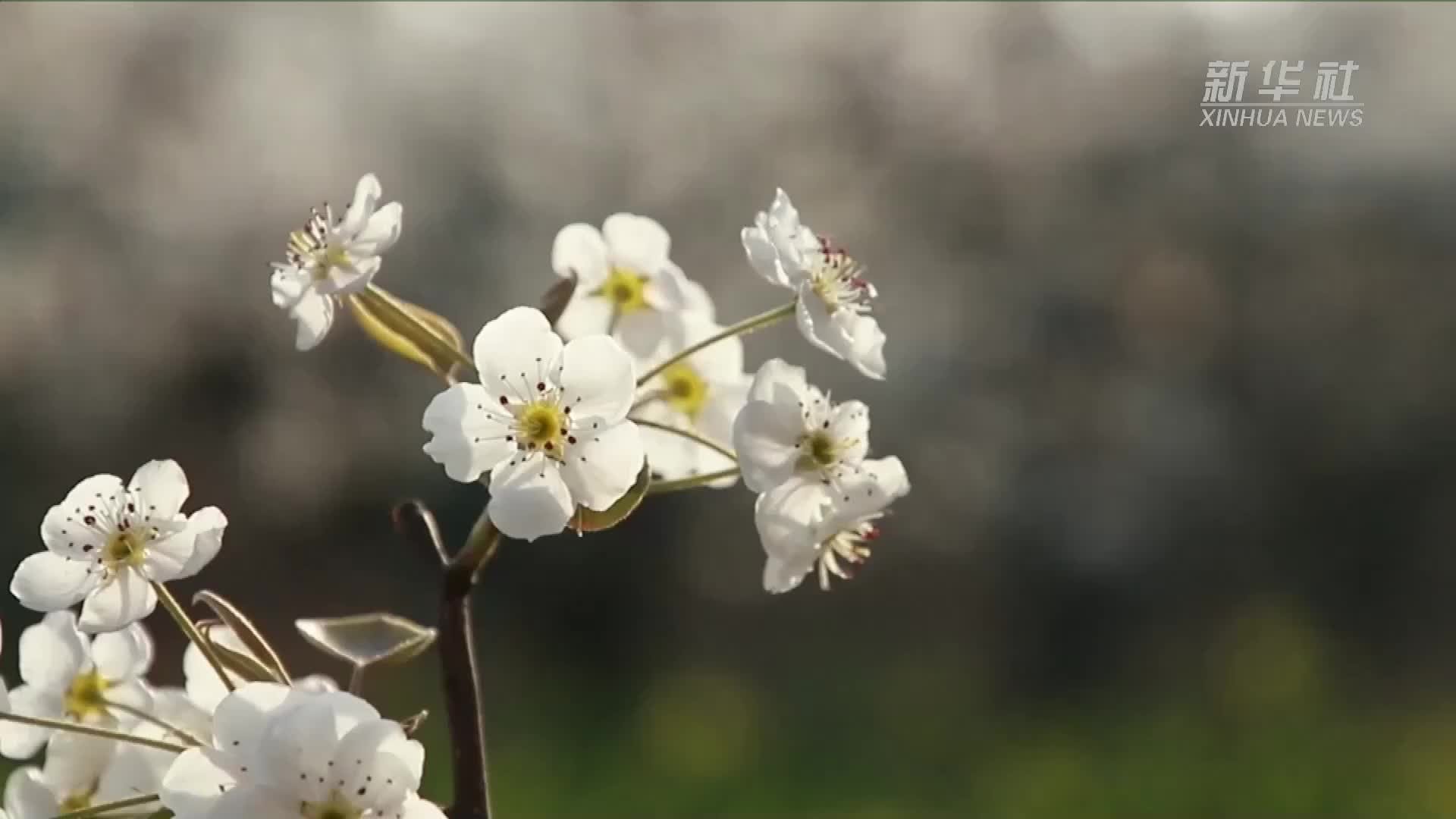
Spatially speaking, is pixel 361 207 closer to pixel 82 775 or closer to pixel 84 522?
pixel 84 522

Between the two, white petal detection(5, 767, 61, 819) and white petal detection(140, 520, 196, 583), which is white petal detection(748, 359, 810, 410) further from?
white petal detection(5, 767, 61, 819)

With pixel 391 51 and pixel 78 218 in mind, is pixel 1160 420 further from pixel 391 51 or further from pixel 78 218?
pixel 78 218

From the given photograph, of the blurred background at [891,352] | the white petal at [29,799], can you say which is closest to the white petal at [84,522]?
the white petal at [29,799]

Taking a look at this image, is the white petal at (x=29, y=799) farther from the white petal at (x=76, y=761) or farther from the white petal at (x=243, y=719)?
the white petal at (x=243, y=719)

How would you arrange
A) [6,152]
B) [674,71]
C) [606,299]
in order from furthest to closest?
1. [674,71]
2. [6,152]
3. [606,299]

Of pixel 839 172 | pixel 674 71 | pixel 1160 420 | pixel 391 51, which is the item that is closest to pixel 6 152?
pixel 391 51

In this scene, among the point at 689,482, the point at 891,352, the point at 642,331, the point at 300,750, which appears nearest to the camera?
the point at 300,750

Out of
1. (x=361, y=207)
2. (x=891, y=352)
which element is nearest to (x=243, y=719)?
(x=361, y=207)

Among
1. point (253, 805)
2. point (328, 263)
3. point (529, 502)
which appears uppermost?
point (328, 263)
